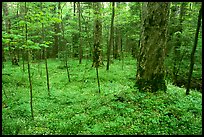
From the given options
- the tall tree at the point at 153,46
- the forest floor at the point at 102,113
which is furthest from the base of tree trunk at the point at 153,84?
the forest floor at the point at 102,113

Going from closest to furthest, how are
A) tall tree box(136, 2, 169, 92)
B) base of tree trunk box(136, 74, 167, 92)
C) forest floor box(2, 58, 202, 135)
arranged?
forest floor box(2, 58, 202, 135) < tall tree box(136, 2, 169, 92) < base of tree trunk box(136, 74, 167, 92)

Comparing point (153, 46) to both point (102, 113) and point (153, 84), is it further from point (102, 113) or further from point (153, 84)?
point (102, 113)

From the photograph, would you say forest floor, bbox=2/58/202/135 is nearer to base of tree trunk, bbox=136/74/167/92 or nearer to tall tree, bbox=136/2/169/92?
base of tree trunk, bbox=136/74/167/92

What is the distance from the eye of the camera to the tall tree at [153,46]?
25.1 ft

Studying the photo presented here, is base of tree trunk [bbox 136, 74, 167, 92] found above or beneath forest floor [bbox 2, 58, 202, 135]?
above

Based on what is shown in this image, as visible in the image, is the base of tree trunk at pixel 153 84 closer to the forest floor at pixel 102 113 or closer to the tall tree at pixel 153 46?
the tall tree at pixel 153 46

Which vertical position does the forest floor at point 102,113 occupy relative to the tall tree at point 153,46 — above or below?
below

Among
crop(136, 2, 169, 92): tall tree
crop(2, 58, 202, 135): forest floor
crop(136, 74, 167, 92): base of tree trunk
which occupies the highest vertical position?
crop(136, 2, 169, 92): tall tree

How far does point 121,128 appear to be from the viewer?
237 inches

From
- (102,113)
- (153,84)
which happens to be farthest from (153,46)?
(102,113)

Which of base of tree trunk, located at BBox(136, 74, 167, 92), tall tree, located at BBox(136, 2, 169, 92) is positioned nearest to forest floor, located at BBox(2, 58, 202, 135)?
base of tree trunk, located at BBox(136, 74, 167, 92)

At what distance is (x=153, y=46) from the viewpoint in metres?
7.75

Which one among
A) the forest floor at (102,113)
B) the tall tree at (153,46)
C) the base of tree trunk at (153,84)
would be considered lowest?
the forest floor at (102,113)

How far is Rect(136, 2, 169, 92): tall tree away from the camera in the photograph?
765cm
